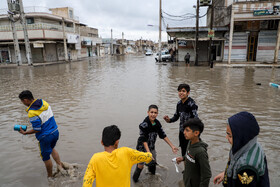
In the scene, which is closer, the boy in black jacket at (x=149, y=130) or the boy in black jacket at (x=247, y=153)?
the boy in black jacket at (x=247, y=153)

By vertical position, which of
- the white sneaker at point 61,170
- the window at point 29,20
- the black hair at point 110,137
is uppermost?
the window at point 29,20

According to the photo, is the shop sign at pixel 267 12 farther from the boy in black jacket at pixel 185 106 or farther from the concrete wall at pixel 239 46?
A: the boy in black jacket at pixel 185 106

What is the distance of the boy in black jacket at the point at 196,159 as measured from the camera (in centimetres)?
226

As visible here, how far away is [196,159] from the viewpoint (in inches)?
91.4

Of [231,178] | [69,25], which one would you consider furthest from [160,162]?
[69,25]

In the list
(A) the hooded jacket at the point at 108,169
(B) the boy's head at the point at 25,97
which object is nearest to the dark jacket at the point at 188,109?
(A) the hooded jacket at the point at 108,169

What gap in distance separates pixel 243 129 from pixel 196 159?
94 centimetres

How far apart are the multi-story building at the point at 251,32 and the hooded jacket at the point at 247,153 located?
72.8ft

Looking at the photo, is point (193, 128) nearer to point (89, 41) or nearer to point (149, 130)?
point (149, 130)

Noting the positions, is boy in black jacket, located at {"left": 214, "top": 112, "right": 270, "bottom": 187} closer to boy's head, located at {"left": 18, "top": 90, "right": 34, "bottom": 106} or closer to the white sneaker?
boy's head, located at {"left": 18, "top": 90, "right": 34, "bottom": 106}

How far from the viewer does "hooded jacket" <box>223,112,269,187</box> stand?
5.02ft

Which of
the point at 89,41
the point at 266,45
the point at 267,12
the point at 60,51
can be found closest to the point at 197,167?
the point at 267,12

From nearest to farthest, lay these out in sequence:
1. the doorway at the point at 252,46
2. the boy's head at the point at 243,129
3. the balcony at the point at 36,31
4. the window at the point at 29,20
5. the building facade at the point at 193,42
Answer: the boy's head at the point at 243,129
the doorway at the point at 252,46
the building facade at the point at 193,42
the balcony at the point at 36,31
the window at the point at 29,20

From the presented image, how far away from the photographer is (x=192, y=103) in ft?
11.1
